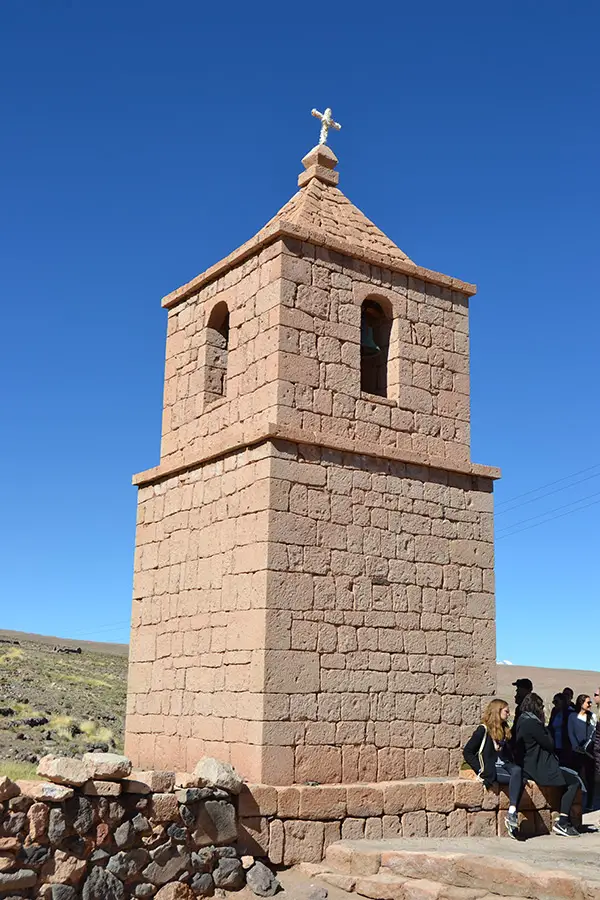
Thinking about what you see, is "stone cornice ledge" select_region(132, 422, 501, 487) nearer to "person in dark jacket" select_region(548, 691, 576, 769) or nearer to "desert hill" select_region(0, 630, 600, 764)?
"person in dark jacket" select_region(548, 691, 576, 769)

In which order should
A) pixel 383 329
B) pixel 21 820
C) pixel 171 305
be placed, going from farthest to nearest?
pixel 171 305 < pixel 383 329 < pixel 21 820

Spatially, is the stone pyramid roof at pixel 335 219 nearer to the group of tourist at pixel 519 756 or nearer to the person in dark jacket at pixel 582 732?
the group of tourist at pixel 519 756

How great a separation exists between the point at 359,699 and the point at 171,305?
207 inches

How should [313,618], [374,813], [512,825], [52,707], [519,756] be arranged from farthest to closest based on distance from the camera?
1. [52,707]
2. [519,756]
3. [512,825]
4. [313,618]
5. [374,813]

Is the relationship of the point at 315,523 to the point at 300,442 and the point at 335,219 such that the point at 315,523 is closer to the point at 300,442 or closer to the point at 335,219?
the point at 300,442

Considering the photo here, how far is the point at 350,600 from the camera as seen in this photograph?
951cm

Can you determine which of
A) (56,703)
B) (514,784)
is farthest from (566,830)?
(56,703)

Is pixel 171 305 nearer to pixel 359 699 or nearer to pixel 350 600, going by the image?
pixel 350 600

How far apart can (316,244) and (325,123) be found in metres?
2.42

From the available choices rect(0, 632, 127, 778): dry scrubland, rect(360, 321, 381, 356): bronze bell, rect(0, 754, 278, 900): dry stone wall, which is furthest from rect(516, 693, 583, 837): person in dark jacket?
rect(0, 632, 127, 778): dry scrubland

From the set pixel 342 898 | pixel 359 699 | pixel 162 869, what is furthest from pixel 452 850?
pixel 162 869

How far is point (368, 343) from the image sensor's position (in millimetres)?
10508

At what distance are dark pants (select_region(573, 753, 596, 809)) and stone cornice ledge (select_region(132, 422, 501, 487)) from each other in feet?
11.8

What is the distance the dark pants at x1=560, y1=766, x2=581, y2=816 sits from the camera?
966cm
